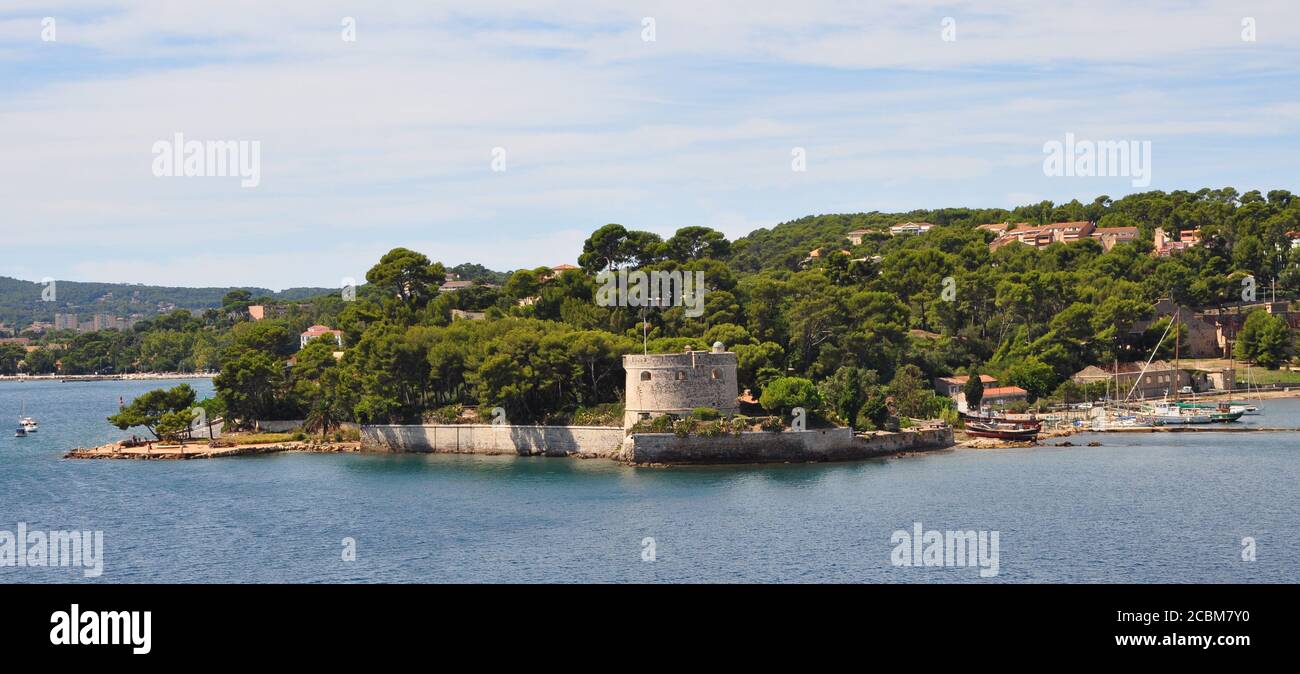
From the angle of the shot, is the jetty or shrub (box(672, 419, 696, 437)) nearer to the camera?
shrub (box(672, 419, 696, 437))

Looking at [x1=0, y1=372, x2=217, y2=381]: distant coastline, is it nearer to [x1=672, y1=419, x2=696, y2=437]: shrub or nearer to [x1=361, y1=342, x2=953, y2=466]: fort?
[x1=361, y1=342, x2=953, y2=466]: fort

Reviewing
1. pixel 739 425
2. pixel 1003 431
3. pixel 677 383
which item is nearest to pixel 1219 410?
pixel 1003 431

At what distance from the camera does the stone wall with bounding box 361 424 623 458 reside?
1789 inches

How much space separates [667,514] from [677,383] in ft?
38.9

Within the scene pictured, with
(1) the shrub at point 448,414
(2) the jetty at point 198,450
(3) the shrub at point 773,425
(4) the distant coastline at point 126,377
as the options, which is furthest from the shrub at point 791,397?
(4) the distant coastline at point 126,377

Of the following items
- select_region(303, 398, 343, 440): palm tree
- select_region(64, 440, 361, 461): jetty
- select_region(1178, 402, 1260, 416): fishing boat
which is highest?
select_region(303, 398, 343, 440): palm tree

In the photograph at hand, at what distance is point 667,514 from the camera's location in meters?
32.6

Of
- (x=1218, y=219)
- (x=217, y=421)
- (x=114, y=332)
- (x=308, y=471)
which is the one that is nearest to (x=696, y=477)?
(x=308, y=471)

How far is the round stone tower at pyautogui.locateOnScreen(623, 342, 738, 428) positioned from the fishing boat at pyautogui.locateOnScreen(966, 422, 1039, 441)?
11689mm

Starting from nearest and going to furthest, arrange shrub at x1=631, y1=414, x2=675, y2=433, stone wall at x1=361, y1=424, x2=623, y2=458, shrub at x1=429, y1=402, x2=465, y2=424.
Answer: shrub at x1=631, y1=414, x2=675, y2=433 < stone wall at x1=361, y1=424, x2=623, y2=458 < shrub at x1=429, y1=402, x2=465, y2=424

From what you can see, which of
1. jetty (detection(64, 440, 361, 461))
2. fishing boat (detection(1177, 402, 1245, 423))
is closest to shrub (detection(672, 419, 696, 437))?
jetty (detection(64, 440, 361, 461))

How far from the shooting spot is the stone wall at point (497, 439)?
149 ft

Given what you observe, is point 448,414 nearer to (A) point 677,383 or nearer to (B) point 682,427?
(A) point 677,383

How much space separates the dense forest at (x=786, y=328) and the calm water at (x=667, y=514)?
416 centimetres
